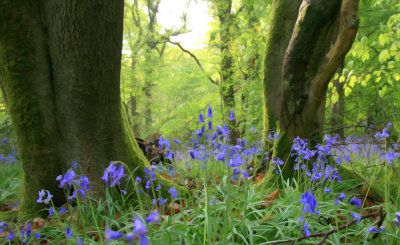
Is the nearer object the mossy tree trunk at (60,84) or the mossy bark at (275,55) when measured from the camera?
the mossy tree trunk at (60,84)

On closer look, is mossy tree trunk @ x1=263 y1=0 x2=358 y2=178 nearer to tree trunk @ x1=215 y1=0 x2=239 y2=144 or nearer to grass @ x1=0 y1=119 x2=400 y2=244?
grass @ x1=0 y1=119 x2=400 y2=244

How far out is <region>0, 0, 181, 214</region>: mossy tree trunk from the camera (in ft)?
7.45

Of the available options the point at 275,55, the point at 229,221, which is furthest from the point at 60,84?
the point at 275,55

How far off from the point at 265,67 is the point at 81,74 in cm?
249

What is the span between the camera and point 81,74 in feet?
7.73

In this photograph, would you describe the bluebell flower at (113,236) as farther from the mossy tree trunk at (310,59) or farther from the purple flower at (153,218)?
the mossy tree trunk at (310,59)

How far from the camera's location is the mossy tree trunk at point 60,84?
227 centimetres

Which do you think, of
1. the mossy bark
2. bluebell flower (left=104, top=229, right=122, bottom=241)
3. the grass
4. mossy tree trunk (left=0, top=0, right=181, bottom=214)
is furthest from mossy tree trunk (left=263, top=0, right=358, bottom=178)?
bluebell flower (left=104, top=229, right=122, bottom=241)

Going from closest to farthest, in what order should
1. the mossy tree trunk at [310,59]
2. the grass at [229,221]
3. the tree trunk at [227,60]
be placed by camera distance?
the grass at [229,221], the mossy tree trunk at [310,59], the tree trunk at [227,60]

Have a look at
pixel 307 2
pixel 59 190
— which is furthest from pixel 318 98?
pixel 59 190

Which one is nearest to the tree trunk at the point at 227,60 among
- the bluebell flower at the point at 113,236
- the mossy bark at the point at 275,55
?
the mossy bark at the point at 275,55

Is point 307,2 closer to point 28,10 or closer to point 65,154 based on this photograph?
point 28,10

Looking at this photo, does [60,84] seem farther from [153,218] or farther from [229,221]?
[153,218]

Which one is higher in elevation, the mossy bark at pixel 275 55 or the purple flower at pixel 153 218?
the mossy bark at pixel 275 55
